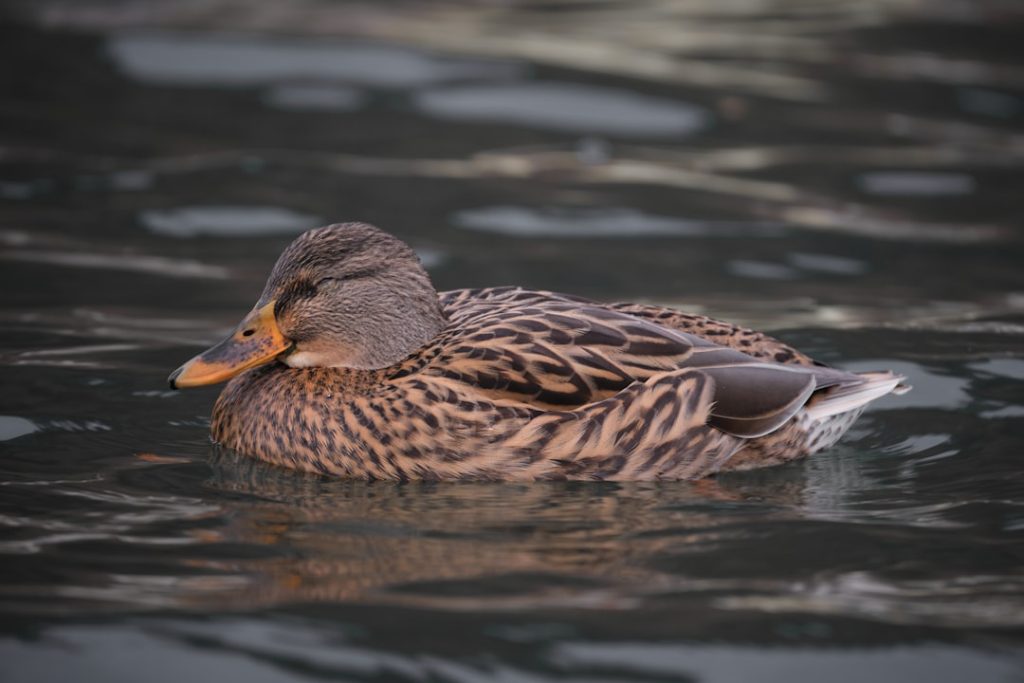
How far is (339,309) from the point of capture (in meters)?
7.11

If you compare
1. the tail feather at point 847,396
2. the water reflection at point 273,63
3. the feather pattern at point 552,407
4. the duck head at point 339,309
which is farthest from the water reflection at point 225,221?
the tail feather at point 847,396

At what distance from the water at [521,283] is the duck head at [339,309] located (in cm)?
59

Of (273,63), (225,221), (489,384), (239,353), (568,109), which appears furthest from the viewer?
(273,63)

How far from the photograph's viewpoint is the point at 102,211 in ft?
37.1

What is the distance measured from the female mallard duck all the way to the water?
5.8 inches

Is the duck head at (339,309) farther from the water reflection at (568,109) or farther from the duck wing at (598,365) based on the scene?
the water reflection at (568,109)

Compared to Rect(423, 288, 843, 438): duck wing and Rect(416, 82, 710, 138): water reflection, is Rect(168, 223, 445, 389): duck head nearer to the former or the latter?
Rect(423, 288, 843, 438): duck wing

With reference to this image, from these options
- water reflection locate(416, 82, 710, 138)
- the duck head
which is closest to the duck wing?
the duck head

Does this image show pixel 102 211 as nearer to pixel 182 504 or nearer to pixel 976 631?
pixel 182 504

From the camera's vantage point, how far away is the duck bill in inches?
275

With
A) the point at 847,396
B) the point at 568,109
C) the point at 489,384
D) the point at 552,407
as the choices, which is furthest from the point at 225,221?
the point at 847,396

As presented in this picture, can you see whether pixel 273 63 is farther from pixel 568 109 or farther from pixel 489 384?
pixel 489 384

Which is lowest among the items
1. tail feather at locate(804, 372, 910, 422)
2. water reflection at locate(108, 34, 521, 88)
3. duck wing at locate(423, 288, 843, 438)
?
tail feather at locate(804, 372, 910, 422)

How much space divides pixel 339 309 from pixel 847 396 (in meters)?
2.32
